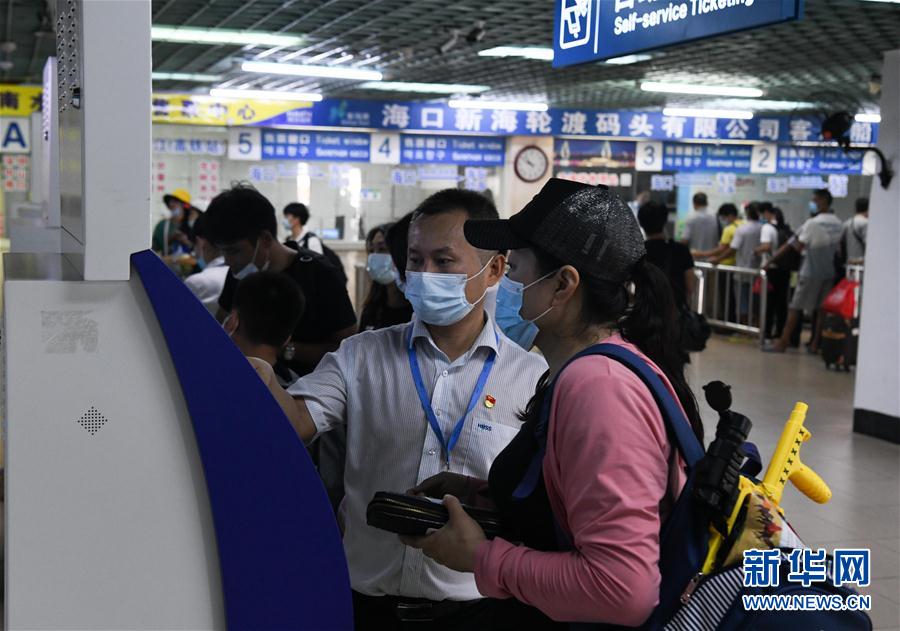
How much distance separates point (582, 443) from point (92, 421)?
2.11 feet

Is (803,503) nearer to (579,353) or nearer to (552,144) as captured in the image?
(579,353)

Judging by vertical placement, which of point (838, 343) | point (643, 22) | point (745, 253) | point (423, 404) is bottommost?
point (838, 343)

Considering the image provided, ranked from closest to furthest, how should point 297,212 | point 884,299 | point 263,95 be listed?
point 884,299, point 297,212, point 263,95

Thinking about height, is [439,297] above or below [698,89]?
below

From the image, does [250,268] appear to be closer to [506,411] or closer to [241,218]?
[241,218]

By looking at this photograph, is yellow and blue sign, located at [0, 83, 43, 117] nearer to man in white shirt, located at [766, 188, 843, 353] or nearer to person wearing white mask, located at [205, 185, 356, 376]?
man in white shirt, located at [766, 188, 843, 353]

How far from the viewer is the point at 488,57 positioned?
12.2 m

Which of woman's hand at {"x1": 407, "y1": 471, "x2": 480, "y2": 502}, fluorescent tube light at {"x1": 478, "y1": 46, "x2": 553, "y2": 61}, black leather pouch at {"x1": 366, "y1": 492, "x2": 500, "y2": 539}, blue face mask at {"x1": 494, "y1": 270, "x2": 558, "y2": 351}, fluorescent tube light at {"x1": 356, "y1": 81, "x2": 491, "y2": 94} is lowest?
woman's hand at {"x1": 407, "y1": 471, "x2": 480, "y2": 502}

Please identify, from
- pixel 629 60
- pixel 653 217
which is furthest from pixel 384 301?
pixel 629 60

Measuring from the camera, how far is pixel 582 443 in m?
1.35

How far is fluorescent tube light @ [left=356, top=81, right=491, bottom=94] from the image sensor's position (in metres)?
14.9

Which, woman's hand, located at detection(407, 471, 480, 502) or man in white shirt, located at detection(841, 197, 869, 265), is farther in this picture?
man in white shirt, located at detection(841, 197, 869, 265)

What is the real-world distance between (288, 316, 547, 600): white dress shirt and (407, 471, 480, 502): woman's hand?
0.46 feet

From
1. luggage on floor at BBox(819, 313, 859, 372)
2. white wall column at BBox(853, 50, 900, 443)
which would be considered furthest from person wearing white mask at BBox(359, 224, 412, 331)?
luggage on floor at BBox(819, 313, 859, 372)
